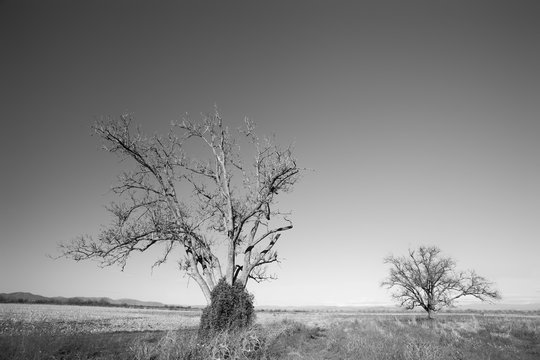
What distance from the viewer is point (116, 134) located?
15.8 meters

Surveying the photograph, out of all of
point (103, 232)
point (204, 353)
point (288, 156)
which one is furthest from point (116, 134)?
point (204, 353)

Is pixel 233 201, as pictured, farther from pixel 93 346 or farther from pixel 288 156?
pixel 93 346

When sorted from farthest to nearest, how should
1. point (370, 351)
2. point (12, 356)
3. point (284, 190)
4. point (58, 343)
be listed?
point (284, 190) → point (370, 351) → point (58, 343) → point (12, 356)

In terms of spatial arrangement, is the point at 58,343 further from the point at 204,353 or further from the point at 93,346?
the point at 204,353

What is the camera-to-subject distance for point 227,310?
1353 cm

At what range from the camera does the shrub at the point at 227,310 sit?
1322 cm

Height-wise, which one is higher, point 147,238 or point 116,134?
point 116,134

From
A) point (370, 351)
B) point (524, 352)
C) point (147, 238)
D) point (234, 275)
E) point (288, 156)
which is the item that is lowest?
point (524, 352)

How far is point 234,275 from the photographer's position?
15422mm

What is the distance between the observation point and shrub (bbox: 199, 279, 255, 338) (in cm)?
1322

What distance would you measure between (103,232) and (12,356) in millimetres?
7980

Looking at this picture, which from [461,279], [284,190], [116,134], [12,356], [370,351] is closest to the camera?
[12,356]

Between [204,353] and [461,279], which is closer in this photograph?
[204,353]

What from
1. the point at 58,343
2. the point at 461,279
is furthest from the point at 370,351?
the point at 461,279
